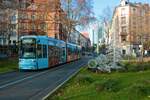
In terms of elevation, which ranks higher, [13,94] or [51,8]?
[51,8]

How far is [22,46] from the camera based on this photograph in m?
39.2

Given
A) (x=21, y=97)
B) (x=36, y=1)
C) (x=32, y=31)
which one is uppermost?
(x=36, y=1)

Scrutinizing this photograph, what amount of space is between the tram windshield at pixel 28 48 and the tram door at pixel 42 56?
0.59 m

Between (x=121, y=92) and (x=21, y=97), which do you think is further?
(x=21, y=97)

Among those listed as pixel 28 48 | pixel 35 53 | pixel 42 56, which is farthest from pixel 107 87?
pixel 42 56

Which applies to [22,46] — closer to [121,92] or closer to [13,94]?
[13,94]

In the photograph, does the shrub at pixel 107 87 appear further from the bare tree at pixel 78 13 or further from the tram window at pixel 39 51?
the bare tree at pixel 78 13

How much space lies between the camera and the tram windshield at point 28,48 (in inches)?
1537

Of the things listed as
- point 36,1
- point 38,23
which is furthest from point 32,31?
point 36,1

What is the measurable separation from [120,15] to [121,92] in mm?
112106

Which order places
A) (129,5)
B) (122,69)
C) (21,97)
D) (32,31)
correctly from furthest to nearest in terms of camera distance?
(129,5)
(32,31)
(122,69)
(21,97)

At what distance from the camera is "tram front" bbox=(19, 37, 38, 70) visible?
38938 mm

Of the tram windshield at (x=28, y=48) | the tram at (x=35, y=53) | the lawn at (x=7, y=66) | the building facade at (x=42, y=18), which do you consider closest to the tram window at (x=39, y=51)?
the tram at (x=35, y=53)

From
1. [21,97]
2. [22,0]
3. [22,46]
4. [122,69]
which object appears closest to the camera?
[21,97]
